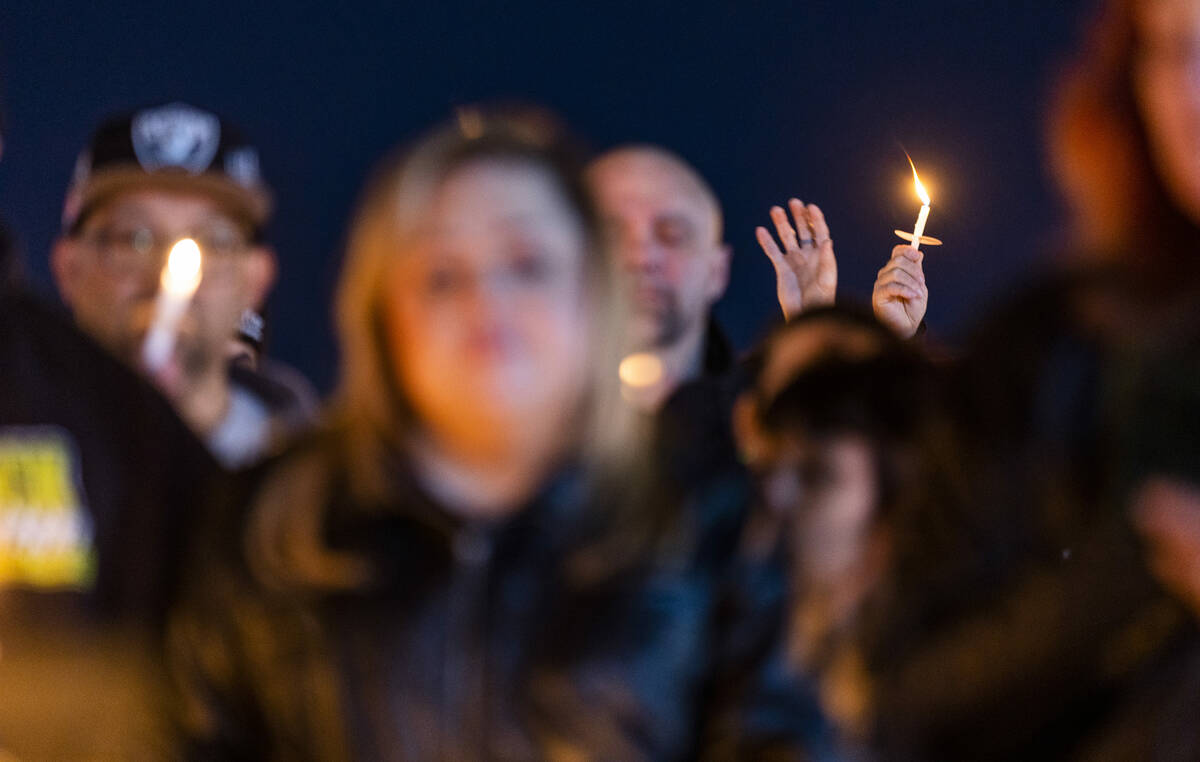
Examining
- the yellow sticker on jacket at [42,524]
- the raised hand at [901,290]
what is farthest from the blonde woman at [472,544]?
the raised hand at [901,290]

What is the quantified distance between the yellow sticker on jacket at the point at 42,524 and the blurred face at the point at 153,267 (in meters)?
0.31

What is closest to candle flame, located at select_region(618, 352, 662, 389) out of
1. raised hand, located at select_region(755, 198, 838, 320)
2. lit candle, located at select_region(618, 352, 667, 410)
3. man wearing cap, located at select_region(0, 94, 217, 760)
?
lit candle, located at select_region(618, 352, 667, 410)

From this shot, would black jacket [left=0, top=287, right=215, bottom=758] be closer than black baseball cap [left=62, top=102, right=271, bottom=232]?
Yes

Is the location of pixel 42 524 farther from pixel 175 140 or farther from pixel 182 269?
pixel 175 140

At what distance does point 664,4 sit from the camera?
3221 mm

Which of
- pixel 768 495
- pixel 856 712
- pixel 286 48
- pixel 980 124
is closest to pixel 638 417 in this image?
pixel 768 495

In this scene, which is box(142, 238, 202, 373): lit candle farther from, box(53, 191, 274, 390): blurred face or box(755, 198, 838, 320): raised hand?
box(755, 198, 838, 320): raised hand

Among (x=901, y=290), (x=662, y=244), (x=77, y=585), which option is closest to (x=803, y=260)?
(x=901, y=290)

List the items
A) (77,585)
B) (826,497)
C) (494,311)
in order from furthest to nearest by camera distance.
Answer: (826,497) < (77,585) < (494,311)

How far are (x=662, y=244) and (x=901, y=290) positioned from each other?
415 mm

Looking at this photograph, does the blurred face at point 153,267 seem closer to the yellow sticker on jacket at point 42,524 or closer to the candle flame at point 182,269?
the candle flame at point 182,269

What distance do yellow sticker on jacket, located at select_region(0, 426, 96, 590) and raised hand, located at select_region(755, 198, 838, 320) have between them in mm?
1182

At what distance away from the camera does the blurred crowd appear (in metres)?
1.00

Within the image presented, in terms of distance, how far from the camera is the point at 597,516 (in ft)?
3.41
